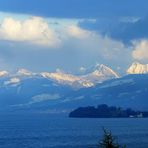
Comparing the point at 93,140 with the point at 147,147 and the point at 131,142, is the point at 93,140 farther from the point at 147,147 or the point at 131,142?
the point at 147,147

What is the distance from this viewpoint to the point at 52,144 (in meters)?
157

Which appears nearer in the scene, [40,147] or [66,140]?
[40,147]

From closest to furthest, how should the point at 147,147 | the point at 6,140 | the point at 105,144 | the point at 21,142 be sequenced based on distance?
the point at 105,144
the point at 147,147
the point at 21,142
the point at 6,140

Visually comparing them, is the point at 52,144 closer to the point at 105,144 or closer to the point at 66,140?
the point at 66,140

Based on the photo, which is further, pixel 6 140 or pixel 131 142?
pixel 6 140

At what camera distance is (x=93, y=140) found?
166 metres

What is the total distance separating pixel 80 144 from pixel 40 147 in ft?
36.5

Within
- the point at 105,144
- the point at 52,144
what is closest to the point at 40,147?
the point at 52,144

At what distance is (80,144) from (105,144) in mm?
101586

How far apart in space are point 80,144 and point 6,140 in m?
30.7

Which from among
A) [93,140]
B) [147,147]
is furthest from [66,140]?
[147,147]

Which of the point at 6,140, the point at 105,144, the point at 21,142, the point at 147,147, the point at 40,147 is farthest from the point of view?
the point at 6,140

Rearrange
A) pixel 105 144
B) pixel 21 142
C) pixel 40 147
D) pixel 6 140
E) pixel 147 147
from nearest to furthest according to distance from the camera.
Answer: pixel 105 144, pixel 147 147, pixel 40 147, pixel 21 142, pixel 6 140

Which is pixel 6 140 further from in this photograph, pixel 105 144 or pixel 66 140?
pixel 105 144
